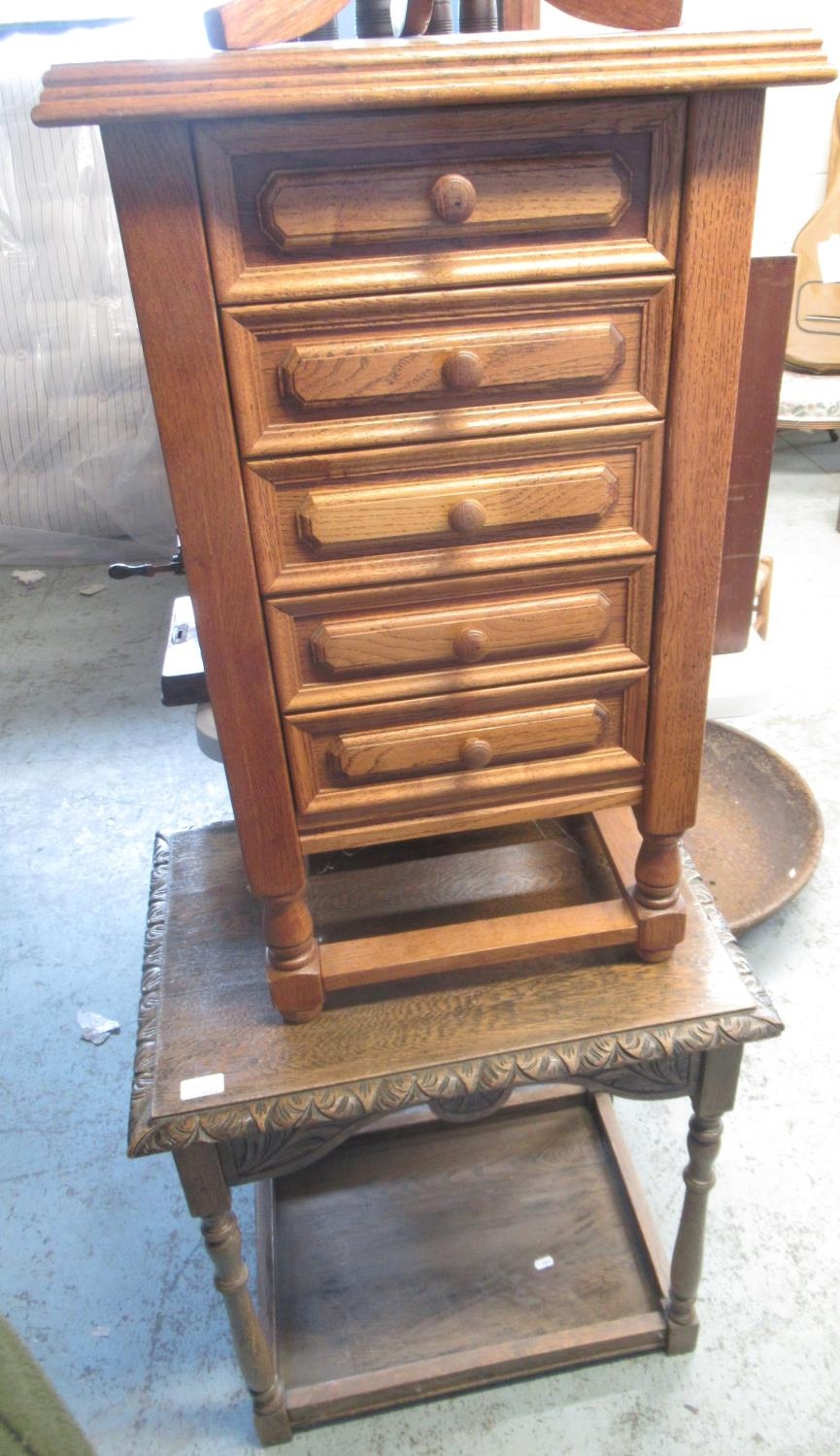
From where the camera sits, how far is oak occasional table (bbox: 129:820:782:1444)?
2.96 ft

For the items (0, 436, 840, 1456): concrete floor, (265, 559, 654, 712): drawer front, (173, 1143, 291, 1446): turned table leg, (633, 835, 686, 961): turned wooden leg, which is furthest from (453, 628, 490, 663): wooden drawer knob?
(0, 436, 840, 1456): concrete floor

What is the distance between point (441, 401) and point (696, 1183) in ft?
2.62

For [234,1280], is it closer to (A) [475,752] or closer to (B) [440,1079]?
(B) [440,1079]

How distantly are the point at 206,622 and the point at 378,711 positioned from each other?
0.51 feet

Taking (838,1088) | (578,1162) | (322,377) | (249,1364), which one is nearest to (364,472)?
(322,377)

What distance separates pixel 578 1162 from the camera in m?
1.34

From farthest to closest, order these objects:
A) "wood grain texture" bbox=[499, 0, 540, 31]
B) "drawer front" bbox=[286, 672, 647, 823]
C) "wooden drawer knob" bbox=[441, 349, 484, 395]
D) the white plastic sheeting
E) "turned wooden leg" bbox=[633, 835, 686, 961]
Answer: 1. the white plastic sheeting
2. "wood grain texture" bbox=[499, 0, 540, 31]
3. "turned wooden leg" bbox=[633, 835, 686, 961]
4. "drawer front" bbox=[286, 672, 647, 823]
5. "wooden drawer knob" bbox=[441, 349, 484, 395]

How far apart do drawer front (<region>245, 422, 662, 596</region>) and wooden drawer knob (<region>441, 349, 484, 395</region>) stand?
4 centimetres

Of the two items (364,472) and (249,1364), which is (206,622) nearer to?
(364,472)

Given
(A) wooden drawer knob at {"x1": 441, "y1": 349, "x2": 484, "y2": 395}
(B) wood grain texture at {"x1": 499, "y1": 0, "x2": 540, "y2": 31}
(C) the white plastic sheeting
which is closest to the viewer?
(A) wooden drawer knob at {"x1": 441, "y1": 349, "x2": 484, "y2": 395}

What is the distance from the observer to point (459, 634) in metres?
0.80

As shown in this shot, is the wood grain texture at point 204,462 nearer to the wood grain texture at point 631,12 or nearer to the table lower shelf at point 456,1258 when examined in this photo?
the wood grain texture at point 631,12

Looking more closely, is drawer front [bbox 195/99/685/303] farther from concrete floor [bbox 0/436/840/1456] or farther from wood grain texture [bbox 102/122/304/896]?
concrete floor [bbox 0/436/840/1456]

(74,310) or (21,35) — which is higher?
(21,35)
